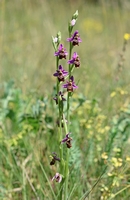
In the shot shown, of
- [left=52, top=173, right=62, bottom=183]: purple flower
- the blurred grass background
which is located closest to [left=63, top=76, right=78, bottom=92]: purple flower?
[left=52, top=173, right=62, bottom=183]: purple flower

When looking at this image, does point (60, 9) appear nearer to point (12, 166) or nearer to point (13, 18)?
point (13, 18)

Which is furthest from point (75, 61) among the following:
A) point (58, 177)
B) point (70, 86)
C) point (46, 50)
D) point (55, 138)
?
point (46, 50)

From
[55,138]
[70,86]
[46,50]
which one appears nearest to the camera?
[70,86]

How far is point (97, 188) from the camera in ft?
4.96

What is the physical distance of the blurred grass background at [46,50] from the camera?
107 inches

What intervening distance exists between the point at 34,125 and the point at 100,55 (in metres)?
2.31

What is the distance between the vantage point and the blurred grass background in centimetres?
272

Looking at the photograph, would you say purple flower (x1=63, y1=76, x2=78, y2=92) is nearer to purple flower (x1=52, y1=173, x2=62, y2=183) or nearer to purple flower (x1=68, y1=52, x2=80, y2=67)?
purple flower (x1=68, y1=52, x2=80, y2=67)

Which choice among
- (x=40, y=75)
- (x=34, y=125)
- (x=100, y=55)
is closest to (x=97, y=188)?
(x=34, y=125)

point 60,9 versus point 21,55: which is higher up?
point 60,9

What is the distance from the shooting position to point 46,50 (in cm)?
387

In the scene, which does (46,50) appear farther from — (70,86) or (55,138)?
(70,86)

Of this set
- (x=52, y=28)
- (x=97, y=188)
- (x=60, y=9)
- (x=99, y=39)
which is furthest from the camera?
(x=60, y=9)

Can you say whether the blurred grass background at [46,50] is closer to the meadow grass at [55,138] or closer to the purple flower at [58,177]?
the meadow grass at [55,138]
